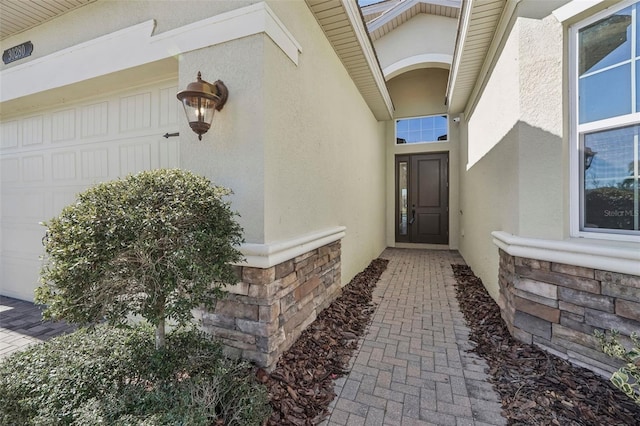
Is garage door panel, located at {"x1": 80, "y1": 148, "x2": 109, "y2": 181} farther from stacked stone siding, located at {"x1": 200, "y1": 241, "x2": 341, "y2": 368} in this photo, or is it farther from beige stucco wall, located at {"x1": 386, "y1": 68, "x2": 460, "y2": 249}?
beige stucco wall, located at {"x1": 386, "y1": 68, "x2": 460, "y2": 249}

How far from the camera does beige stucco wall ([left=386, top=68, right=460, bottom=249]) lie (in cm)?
734

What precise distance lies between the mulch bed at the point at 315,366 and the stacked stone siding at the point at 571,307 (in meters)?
1.58

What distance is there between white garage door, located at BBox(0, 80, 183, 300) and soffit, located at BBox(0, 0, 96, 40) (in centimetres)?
95

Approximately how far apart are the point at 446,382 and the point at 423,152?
6.56 m

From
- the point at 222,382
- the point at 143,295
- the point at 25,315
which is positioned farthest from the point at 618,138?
the point at 25,315

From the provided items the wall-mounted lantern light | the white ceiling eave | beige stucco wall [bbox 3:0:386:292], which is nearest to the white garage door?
beige stucco wall [bbox 3:0:386:292]

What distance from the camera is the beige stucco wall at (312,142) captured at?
7.75 ft

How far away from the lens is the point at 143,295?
177cm

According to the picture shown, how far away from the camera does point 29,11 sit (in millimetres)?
3176

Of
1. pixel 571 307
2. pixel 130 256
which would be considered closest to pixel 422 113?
pixel 571 307

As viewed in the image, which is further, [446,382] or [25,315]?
[25,315]

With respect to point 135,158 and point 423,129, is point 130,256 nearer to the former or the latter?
point 135,158

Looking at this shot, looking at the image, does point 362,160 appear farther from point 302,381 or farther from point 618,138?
point 302,381

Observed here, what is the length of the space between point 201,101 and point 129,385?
2036 mm
